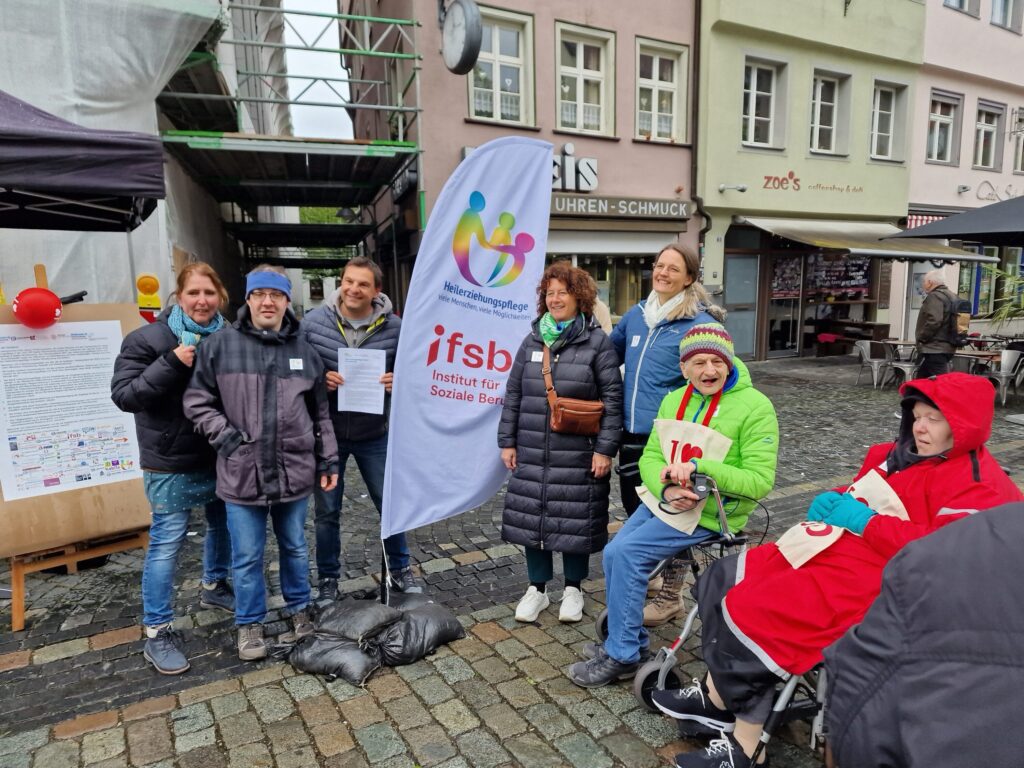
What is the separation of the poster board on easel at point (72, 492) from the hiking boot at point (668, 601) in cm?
296

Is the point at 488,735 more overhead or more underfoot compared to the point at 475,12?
more underfoot

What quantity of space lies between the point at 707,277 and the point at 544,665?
449 inches

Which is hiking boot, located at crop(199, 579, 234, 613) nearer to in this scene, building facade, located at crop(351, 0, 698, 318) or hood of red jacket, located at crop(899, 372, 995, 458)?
hood of red jacket, located at crop(899, 372, 995, 458)

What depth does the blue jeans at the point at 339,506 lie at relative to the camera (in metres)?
3.58

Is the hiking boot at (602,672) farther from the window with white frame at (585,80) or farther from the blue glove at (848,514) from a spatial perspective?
the window with white frame at (585,80)

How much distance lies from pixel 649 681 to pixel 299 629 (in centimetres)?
171

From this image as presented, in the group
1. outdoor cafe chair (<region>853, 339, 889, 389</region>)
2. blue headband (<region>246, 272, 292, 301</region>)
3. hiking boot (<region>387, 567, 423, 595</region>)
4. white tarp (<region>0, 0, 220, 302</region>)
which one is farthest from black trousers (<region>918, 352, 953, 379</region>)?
white tarp (<region>0, 0, 220, 302</region>)

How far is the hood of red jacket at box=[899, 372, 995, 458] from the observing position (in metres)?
2.06

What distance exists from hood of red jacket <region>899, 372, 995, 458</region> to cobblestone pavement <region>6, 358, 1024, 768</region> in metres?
1.26

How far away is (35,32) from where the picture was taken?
5.45 m

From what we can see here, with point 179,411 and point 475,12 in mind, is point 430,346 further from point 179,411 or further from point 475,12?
point 475,12

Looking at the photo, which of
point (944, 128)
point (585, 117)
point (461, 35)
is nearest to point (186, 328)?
point (461, 35)

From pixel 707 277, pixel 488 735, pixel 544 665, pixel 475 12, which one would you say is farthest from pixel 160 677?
pixel 707 277

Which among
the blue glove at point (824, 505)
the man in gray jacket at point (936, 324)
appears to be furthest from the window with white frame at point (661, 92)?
the blue glove at point (824, 505)
